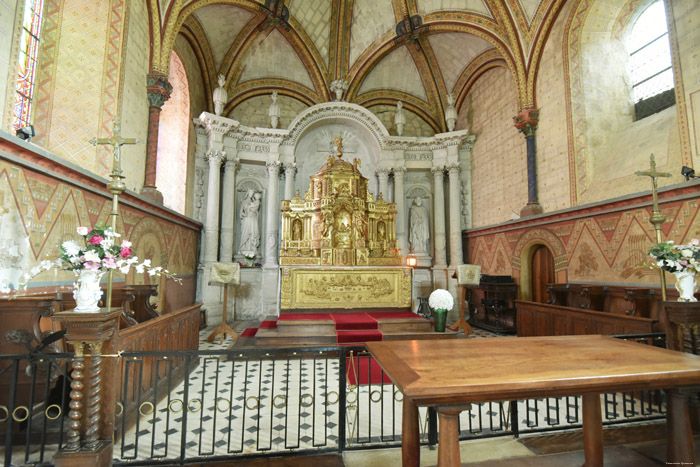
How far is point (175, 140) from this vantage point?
32.5 feet

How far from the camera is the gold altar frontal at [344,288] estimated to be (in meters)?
7.96

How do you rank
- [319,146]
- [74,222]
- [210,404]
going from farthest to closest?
1. [319,146]
2. [74,222]
3. [210,404]

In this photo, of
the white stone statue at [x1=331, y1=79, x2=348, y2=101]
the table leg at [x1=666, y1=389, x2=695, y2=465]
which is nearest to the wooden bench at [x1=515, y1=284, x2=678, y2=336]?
the table leg at [x1=666, y1=389, x2=695, y2=465]

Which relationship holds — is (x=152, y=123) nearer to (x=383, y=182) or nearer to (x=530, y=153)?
(x=383, y=182)

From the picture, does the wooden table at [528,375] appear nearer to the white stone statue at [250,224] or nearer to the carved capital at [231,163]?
the white stone statue at [250,224]

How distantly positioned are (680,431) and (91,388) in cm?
439

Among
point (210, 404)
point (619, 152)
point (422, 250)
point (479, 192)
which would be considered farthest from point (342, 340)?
point (479, 192)

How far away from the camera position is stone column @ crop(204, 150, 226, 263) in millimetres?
10164

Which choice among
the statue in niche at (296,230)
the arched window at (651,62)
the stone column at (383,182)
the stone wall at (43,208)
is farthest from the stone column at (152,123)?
the arched window at (651,62)

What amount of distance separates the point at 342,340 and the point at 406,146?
298 inches

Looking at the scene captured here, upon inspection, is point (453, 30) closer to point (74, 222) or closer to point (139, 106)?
point (139, 106)

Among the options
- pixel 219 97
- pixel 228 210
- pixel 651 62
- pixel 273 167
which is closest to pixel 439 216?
pixel 273 167

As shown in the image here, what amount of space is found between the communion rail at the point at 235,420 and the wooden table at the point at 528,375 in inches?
22.0

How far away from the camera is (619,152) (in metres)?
7.38
